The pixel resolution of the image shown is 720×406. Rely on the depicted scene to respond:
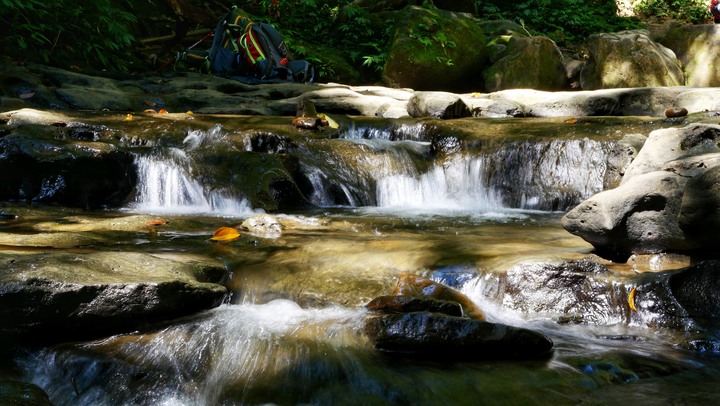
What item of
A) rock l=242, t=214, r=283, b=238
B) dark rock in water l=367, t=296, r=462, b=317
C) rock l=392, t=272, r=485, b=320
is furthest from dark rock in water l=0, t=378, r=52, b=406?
rock l=242, t=214, r=283, b=238

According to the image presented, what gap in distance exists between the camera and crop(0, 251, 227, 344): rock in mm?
2875

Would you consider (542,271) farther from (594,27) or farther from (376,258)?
(594,27)

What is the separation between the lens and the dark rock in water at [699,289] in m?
3.22

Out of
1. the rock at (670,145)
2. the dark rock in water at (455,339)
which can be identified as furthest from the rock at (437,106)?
the dark rock in water at (455,339)

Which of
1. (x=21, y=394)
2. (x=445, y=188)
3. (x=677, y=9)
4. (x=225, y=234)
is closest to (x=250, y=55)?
(x=445, y=188)

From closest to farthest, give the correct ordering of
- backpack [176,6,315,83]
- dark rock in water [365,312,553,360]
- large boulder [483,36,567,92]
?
dark rock in water [365,312,553,360] < backpack [176,6,315,83] < large boulder [483,36,567,92]

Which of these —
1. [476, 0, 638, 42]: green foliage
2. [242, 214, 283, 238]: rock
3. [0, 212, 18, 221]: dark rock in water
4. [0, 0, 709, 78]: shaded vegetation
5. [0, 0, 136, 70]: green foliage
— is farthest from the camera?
[476, 0, 638, 42]: green foliage

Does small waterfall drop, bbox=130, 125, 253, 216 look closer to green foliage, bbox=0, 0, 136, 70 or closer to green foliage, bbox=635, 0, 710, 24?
green foliage, bbox=0, 0, 136, 70

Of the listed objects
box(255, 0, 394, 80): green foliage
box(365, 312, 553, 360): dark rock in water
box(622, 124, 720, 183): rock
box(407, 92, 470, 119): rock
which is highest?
box(255, 0, 394, 80): green foliage

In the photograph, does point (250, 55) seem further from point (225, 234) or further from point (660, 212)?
point (660, 212)

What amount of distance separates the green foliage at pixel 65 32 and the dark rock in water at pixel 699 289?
1059 cm

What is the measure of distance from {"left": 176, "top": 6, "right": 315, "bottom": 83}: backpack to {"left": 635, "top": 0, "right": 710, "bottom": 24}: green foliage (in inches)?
512

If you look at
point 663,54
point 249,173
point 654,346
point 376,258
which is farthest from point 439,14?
point 654,346

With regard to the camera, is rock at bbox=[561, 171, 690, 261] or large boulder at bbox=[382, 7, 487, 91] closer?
rock at bbox=[561, 171, 690, 261]
